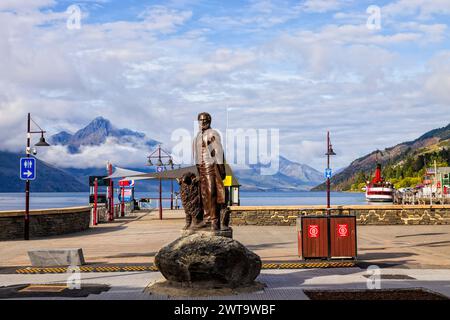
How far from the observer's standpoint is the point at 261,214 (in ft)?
122

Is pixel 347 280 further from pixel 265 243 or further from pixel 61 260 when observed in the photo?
pixel 265 243

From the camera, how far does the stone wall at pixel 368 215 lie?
37.2m

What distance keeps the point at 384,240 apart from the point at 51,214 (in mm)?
16181

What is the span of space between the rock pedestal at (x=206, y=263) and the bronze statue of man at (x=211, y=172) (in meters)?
1.60

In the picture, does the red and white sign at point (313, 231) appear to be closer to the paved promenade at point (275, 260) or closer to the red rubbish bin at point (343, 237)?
the red rubbish bin at point (343, 237)

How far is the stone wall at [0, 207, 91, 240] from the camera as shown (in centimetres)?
2742

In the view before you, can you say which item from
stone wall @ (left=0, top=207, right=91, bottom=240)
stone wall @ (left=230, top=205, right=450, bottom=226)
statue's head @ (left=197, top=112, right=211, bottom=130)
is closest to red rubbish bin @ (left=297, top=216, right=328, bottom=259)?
statue's head @ (left=197, top=112, right=211, bottom=130)

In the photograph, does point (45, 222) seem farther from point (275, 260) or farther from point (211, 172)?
point (211, 172)

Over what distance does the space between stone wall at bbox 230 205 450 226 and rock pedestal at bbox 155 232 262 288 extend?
964 inches

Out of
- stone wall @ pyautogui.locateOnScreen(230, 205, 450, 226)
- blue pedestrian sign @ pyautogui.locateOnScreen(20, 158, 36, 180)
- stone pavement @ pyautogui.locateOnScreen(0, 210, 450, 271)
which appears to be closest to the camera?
stone pavement @ pyautogui.locateOnScreen(0, 210, 450, 271)

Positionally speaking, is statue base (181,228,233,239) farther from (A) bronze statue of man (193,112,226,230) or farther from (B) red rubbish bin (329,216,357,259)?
(B) red rubbish bin (329,216,357,259)

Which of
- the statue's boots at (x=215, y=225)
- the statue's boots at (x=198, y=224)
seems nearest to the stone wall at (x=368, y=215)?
the statue's boots at (x=198, y=224)
